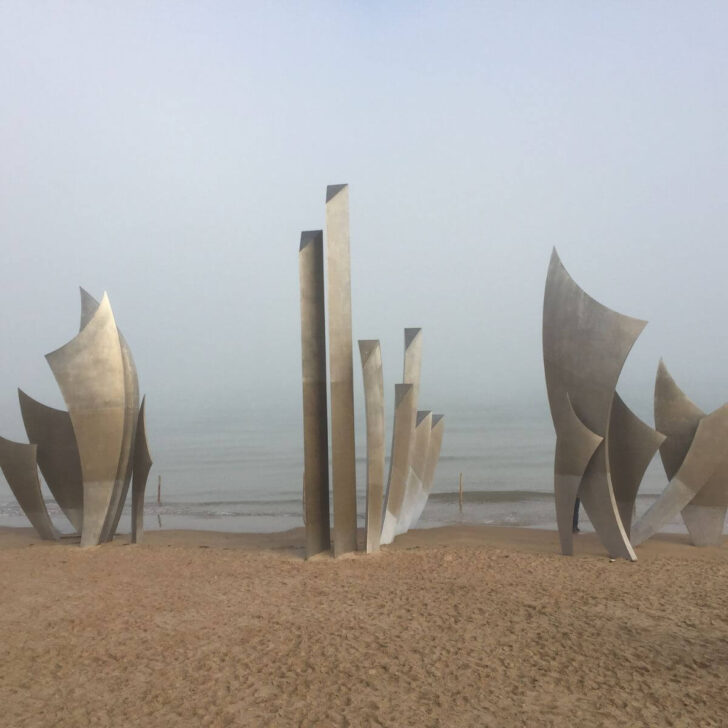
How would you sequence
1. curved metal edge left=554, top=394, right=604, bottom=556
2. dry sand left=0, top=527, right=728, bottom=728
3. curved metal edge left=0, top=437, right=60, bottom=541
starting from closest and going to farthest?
1. dry sand left=0, top=527, right=728, bottom=728
2. curved metal edge left=554, top=394, right=604, bottom=556
3. curved metal edge left=0, top=437, right=60, bottom=541

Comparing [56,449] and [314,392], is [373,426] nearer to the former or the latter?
[314,392]

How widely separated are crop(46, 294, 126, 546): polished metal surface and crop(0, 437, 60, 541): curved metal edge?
0.95 metres

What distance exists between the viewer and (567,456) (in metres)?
9.48

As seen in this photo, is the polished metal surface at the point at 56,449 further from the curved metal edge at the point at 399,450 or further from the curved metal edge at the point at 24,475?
the curved metal edge at the point at 399,450

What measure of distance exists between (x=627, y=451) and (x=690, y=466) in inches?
39.3

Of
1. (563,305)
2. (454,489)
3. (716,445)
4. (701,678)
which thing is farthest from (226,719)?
(454,489)

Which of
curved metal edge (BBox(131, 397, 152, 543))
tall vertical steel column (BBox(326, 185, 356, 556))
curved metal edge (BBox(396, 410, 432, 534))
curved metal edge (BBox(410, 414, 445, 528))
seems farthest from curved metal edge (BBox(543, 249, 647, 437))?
curved metal edge (BBox(131, 397, 152, 543))

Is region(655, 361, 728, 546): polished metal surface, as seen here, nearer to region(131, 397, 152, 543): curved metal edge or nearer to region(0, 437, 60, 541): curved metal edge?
region(131, 397, 152, 543): curved metal edge

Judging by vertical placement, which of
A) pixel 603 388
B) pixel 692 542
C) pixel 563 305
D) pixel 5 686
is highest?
pixel 563 305

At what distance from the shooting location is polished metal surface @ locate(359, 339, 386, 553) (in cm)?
972

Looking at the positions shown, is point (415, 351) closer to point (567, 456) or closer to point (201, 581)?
point (567, 456)

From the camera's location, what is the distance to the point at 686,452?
1062cm

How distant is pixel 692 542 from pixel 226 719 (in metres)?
8.07

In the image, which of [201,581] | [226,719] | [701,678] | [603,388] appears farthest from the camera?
[603,388]
